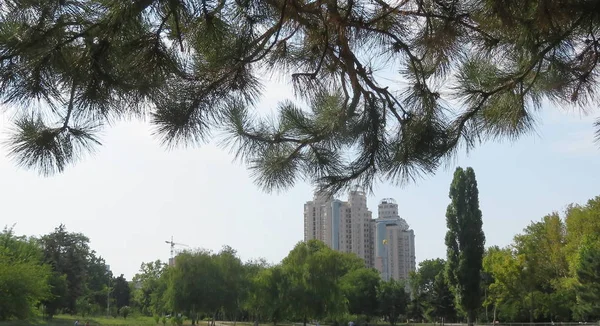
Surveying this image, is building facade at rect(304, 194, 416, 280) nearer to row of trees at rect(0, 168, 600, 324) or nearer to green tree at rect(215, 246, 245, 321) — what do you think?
Answer: row of trees at rect(0, 168, 600, 324)

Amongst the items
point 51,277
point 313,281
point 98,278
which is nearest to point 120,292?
point 98,278

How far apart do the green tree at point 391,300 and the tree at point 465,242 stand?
14.9 meters

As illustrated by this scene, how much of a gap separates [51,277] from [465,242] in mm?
27992

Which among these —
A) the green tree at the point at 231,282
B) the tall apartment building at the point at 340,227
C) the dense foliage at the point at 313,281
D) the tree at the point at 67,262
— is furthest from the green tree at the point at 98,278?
the tall apartment building at the point at 340,227

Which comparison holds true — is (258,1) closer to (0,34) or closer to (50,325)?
(0,34)

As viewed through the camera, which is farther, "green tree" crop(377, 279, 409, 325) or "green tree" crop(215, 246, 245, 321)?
"green tree" crop(377, 279, 409, 325)

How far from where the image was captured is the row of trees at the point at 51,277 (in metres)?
28.2

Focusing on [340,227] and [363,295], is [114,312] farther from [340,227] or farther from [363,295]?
[340,227]

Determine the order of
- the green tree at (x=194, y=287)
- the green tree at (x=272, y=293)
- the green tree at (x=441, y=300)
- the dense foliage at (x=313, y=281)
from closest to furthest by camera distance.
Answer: the dense foliage at (x=313, y=281) → the green tree at (x=194, y=287) → the green tree at (x=272, y=293) → the green tree at (x=441, y=300)

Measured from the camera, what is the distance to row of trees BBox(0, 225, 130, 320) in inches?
1112

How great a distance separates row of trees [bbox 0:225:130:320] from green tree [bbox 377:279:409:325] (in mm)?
23500

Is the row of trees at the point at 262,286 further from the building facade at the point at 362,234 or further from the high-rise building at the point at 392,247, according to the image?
the high-rise building at the point at 392,247

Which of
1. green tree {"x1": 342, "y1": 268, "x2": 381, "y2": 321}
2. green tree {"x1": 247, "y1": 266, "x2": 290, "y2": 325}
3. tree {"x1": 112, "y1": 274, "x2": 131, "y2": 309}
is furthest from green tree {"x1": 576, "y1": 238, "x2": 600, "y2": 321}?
tree {"x1": 112, "y1": 274, "x2": 131, "y2": 309}

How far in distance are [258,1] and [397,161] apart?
1.41 metres
